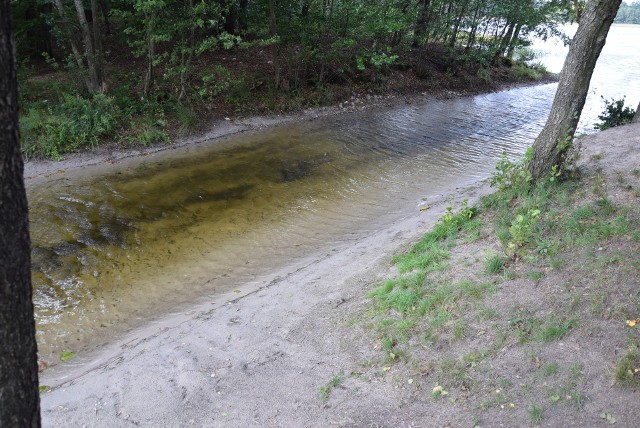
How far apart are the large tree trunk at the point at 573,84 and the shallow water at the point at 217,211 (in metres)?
3.32

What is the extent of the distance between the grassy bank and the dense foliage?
348 feet

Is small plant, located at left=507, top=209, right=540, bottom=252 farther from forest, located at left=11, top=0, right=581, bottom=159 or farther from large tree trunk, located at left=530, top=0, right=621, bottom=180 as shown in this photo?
forest, located at left=11, top=0, right=581, bottom=159

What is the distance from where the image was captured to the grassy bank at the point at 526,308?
4.00m

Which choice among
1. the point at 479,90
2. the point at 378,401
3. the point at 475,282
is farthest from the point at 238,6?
the point at 378,401

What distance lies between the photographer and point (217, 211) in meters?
9.59

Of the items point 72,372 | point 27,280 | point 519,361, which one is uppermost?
point 27,280

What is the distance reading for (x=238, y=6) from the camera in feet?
58.6

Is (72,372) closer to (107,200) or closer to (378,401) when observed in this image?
(378,401)

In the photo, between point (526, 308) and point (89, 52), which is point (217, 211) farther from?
point (89, 52)

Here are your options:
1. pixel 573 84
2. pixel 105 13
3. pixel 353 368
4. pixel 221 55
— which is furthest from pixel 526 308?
pixel 105 13

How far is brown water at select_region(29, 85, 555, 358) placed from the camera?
22.7ft

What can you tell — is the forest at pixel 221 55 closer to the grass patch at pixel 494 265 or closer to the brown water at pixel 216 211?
the brown water at pixel 216 211

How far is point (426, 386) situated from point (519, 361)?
2.92ft

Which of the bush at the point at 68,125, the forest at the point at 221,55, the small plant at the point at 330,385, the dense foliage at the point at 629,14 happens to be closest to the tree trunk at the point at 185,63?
the forest at the point at 221,55
